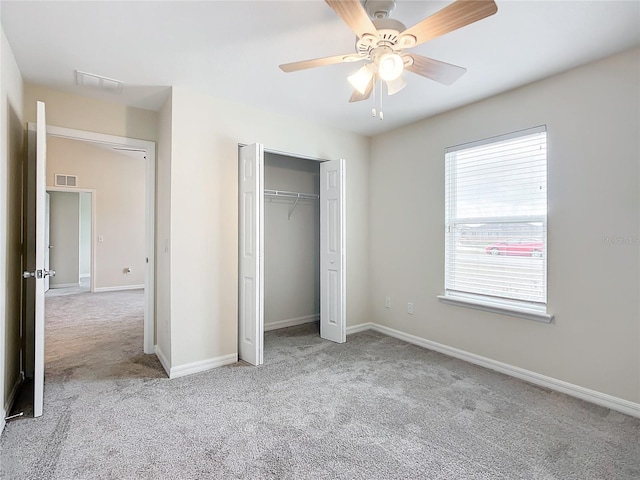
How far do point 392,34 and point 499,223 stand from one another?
2.11m

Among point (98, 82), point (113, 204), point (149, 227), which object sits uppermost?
point (98, 82)

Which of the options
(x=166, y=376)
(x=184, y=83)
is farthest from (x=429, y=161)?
(x=166, y=376)

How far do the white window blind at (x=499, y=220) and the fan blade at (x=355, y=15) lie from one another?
2.00 m

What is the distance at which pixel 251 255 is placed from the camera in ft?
10.4

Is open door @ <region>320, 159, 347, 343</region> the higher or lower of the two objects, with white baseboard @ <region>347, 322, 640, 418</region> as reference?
higher

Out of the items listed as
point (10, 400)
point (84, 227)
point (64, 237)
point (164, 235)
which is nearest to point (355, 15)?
point (164, 235)

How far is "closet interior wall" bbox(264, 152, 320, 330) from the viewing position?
4484 mm

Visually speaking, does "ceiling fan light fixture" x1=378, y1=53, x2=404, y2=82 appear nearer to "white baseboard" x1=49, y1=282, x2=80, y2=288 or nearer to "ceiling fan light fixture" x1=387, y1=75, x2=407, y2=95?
"ceiling fan light fixture" x1=387, y1=75, x2=407, y2=95

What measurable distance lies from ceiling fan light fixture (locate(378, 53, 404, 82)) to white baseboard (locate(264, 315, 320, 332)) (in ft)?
11.4

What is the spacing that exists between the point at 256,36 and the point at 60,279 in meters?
8.38

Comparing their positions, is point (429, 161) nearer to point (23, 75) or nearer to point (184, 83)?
point (184, 83)

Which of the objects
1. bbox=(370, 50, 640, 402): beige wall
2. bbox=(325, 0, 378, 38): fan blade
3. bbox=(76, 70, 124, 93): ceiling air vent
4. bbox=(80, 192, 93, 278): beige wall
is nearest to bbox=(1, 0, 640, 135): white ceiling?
bbox=(76, 70, 124, 93): ceiling air vent

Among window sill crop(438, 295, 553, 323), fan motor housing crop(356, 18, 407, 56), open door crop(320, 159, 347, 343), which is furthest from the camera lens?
open door crop(320, 159, 347, 343)

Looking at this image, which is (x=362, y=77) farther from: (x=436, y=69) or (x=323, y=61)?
(x=436, y=69)
